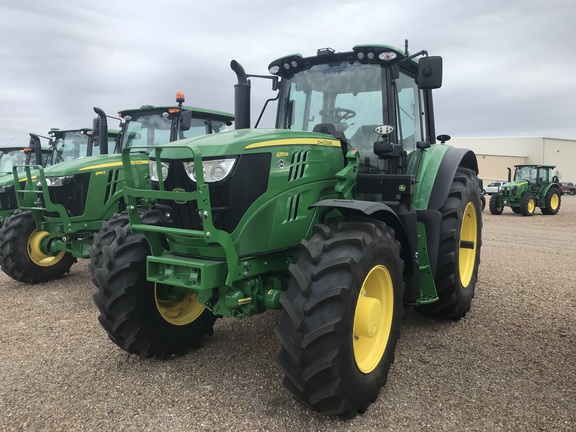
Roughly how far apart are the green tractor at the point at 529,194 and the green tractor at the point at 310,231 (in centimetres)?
1570

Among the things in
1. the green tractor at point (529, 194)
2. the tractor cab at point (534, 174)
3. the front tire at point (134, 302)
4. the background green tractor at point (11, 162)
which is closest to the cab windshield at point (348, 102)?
the front tire at point (134, 302)

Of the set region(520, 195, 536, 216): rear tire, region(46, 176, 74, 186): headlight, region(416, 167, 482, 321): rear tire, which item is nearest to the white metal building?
region(520, 195, 536, 216): rear tire

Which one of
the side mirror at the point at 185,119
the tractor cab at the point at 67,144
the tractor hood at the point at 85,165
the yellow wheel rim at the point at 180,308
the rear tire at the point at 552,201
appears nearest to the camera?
the yellow wheel rim at the point at 180,308

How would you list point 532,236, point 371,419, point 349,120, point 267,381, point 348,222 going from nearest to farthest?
point 371,419 → point 348,222 → point 267,381 → point 349,120 → point 532,236

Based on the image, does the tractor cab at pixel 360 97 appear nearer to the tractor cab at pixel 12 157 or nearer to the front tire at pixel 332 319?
the front tire at pixel 332 319

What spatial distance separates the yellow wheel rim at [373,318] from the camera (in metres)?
3.05

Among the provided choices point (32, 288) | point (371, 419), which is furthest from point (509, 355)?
point (32, 288)

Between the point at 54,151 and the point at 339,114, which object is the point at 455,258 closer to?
the point at 339,114

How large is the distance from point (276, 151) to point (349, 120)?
43.1 inches

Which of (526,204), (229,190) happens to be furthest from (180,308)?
(526,204)

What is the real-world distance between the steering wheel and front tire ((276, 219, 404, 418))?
1.31m

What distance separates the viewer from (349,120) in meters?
4.08

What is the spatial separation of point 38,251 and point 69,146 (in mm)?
3905

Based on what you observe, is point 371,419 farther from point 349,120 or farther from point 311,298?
point 349,120
